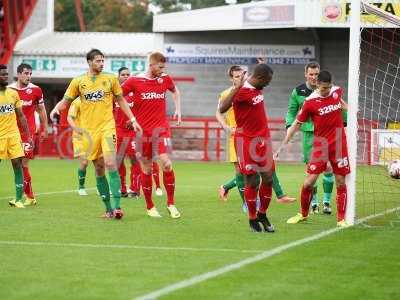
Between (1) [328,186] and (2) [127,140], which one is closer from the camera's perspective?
(1) [328,186]

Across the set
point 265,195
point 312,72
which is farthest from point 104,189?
point 312,72

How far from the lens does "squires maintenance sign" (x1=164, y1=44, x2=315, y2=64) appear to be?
116 feet

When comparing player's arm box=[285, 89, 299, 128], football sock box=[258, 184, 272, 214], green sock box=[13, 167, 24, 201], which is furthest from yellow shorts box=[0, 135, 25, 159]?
football sock box=[258, 184, 272, 214]

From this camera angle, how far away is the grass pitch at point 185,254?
280 inches

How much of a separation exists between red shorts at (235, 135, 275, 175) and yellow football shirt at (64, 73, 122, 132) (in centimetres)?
209

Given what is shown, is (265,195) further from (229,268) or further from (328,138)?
(229,268)

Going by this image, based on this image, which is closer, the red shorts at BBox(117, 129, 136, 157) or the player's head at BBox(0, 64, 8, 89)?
the player's head at BBox(0, 64, 8, 89)

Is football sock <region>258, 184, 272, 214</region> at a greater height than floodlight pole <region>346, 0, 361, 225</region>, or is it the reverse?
floodlight pole <region>346, 0, 361, 225</region>

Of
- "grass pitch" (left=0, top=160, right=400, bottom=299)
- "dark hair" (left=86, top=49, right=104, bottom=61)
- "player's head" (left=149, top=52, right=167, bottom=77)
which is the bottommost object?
"grass pitch" (left=0, top=160, right=400, bottom=299)

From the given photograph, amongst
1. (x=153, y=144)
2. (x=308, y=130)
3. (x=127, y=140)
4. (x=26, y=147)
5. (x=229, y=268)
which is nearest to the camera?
(x=229, y=268)

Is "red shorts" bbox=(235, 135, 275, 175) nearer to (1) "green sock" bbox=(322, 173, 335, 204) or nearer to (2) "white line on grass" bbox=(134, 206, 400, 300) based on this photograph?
(2) "white line on grass" bbox=(134, 206, 400, 300)

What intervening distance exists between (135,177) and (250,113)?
6.12m

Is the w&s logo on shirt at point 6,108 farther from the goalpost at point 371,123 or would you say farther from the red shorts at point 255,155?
the goalpost at point 371,123

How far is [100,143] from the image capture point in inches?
478
